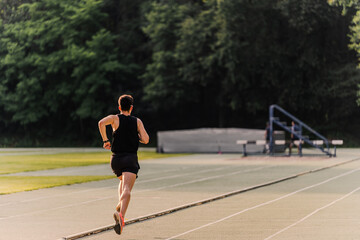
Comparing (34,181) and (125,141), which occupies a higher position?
(125,141)

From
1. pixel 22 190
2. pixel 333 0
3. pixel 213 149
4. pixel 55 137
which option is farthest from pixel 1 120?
pixel 22 190

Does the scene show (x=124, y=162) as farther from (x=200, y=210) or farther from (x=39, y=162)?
(x=39, y=162)

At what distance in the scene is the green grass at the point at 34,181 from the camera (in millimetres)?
18703

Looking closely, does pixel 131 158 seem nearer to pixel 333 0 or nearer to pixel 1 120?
pixel 333 0

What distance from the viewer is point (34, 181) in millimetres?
21203

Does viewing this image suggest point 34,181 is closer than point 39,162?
Yes

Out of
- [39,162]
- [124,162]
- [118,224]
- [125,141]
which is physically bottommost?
[39,162]

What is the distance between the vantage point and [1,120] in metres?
62.5

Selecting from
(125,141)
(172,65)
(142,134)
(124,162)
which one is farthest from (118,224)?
A: (172,65)

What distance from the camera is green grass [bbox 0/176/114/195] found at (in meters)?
18.7

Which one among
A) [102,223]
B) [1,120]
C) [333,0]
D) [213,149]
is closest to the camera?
[102,223]

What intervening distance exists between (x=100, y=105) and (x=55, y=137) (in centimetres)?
688

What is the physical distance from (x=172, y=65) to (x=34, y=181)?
34.9 metres

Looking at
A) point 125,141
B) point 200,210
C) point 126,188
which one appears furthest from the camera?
point 200,210
